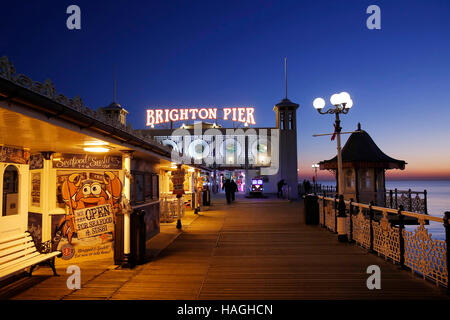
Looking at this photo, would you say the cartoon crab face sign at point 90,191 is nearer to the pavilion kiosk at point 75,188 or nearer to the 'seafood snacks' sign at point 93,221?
the pavilion kiosk at point 75,188

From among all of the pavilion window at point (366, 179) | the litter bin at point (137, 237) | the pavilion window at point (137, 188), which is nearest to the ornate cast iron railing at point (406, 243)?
the litter bin at point (137, 237)

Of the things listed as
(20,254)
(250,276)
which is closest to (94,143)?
(20,254)

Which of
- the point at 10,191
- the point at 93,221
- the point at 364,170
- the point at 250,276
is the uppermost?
the point at 364,170

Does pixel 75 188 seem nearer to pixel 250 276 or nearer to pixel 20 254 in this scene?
pixel 20 254

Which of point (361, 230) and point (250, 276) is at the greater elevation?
point (361, 230)

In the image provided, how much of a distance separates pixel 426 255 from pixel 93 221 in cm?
705

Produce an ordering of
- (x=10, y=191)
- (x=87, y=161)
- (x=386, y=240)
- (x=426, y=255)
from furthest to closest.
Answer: (x=87, y=161), (x=386, y=240), (x=10, y=191), (x=426, y=255)

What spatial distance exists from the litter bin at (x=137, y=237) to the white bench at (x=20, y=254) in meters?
1.54

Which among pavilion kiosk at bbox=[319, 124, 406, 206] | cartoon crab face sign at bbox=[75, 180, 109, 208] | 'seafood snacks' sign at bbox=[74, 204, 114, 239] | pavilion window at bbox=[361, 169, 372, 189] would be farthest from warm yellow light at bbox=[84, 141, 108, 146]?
pavilion window at bbox=[361, 169, 372, 189]

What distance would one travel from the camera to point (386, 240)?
6348 millimetres

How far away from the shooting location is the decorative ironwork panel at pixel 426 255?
469 centimetres

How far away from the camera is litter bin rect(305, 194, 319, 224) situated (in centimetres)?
1157
